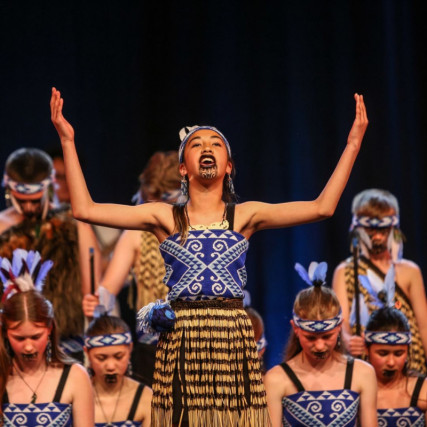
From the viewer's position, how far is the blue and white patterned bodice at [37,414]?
3898 millimetres

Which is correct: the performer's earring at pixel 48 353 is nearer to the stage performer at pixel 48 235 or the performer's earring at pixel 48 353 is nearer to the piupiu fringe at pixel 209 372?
the stage performer at pixel 48 235

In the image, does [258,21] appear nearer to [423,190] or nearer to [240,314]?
[423,190]

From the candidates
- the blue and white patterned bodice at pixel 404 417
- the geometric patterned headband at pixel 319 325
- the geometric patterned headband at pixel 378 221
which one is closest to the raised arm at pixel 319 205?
the geometric patterned headband at pixel 319 325

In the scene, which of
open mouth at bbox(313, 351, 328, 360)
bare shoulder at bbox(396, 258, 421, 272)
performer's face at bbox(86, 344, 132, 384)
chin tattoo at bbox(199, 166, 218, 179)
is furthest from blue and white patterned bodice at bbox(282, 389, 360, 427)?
chin tattoo at bbox(199, 166, 218, 179)

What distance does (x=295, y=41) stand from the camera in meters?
6.10

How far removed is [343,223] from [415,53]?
1.17 m

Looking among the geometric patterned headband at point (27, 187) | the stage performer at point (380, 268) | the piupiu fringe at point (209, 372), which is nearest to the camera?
the piupiu fringe at point (209, 372)

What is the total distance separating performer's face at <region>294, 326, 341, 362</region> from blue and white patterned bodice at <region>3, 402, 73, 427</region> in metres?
1.05

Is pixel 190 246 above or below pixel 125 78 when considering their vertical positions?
below

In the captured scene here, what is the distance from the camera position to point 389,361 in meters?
4.53

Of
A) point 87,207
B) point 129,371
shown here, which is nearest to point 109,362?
point 129,371

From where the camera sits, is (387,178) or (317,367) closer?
(317,367)

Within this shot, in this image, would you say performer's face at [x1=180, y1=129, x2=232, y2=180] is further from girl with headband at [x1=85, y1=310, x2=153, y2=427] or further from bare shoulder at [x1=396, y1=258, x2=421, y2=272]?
bare shoulder at [x1=396, y1=258, x2=421, y2=272]

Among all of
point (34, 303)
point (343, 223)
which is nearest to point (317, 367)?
point (34, 303)
